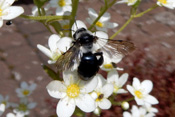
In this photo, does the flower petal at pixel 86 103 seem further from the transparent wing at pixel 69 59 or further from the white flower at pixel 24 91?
the white flower at pixel 24 91

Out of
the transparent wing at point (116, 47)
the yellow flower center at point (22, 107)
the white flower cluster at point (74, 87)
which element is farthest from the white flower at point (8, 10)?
the yellow flower center at point (22, 107)

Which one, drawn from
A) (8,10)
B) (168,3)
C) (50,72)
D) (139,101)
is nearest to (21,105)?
(50,72)

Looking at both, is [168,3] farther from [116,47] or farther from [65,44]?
[65,44]

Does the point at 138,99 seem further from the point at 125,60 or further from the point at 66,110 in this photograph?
the point at 125,60

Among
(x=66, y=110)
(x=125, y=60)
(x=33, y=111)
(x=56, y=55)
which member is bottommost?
(x=33, y=111)

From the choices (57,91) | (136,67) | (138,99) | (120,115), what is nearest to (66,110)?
(57,91)

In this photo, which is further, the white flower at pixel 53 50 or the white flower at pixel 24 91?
the white flower at pixel 24 91

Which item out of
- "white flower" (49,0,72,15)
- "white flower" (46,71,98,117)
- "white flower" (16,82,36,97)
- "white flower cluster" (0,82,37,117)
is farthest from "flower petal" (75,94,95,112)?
"white flower" (16,82,36,97)
